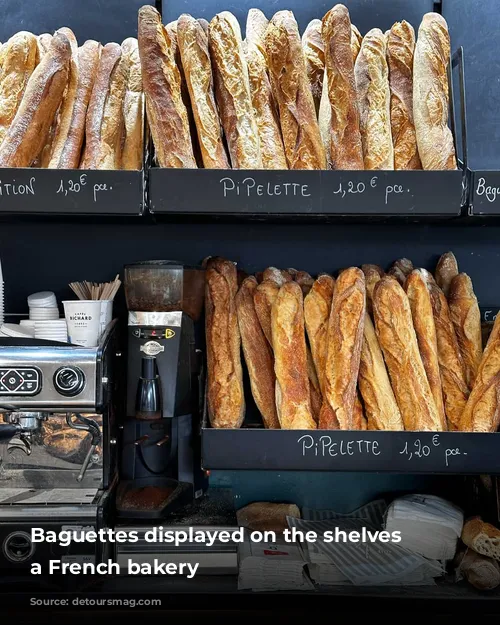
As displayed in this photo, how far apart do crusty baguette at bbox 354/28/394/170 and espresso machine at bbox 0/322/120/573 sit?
2.67 ft

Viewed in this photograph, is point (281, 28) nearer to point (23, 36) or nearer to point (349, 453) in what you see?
point (23, 36)

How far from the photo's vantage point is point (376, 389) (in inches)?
61.7

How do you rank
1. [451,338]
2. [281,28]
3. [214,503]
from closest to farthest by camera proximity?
[281,28], [451,338], [214,503]

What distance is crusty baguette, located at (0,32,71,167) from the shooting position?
1.52 meters

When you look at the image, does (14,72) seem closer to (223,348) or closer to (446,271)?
(223,348)

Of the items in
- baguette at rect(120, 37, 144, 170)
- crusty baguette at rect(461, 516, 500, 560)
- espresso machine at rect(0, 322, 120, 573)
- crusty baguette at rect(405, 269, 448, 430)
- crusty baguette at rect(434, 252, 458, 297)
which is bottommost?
crusty baguette at rect(461, 516, 500, 560)

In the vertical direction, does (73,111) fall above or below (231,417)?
above

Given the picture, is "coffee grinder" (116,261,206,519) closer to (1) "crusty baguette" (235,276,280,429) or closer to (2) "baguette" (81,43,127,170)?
(1) "crusty baguette" (235,276,280,429)

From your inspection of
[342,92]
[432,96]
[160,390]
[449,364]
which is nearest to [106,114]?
[342,92]

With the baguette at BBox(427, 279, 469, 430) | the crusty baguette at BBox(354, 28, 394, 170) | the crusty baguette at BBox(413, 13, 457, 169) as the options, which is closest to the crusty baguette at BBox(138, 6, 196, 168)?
the crusty baguette at BBox(354, 28, 394, 170)

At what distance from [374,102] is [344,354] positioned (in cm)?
65

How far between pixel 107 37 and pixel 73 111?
1.44 feet

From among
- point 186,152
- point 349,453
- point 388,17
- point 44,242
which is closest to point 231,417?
point 349,453

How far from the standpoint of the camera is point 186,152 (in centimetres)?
152
